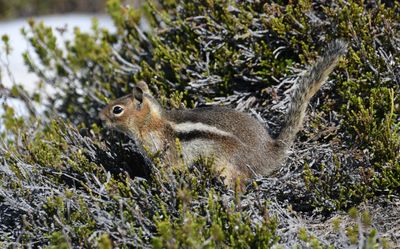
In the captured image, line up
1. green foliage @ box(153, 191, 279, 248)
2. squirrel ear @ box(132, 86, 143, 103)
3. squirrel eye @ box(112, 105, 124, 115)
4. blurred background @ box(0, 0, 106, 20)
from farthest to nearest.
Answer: blurred background @ box(0, 0, 106, 20) → squirrel eye @ box(112, 105, 124, 115) → squirrel ear @ box(132, 86, 143, 103) → green foliage @ box(153, 191, 279, 248)

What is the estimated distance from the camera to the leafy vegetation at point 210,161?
4047mm

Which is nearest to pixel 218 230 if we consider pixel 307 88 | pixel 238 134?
pixel 238 134

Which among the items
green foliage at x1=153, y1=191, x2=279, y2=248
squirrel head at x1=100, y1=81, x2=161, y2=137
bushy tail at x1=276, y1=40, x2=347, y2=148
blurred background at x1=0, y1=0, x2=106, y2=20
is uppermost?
blurred background at x1=0, y1=0, x2=106, y2=20

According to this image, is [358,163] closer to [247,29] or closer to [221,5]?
[247,29]

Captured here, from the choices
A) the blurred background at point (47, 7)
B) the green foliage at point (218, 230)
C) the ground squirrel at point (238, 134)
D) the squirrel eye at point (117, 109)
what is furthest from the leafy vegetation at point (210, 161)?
the blurred background at point (47, 7)

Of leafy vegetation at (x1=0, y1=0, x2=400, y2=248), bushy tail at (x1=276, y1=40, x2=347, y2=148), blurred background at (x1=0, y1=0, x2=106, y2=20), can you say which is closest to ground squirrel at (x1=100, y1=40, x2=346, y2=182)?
bushy tail at (x1=276, y1=40, x2=347, y2=148)

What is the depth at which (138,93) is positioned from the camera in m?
5.05

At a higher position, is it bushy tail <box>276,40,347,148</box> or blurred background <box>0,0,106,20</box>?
blurred background <box>0,0,106,20</box>

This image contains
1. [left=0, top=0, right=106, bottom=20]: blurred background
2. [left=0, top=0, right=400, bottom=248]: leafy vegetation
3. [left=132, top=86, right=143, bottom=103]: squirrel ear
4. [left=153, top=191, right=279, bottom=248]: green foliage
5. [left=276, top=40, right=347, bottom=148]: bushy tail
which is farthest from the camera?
[left=0, top=0, right=106, bottom=20]: blurred background

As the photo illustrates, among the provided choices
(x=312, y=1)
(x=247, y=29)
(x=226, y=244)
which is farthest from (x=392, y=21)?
(x=226, y=244)

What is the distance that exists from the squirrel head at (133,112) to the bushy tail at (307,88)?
1.08 meters

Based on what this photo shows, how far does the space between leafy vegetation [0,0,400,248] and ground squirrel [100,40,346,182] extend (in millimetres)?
134

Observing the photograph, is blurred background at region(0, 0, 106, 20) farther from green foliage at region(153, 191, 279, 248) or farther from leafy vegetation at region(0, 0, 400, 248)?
green foliage at region(153, 191, 279, 248)

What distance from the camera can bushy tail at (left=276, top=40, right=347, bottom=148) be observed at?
4570 mm
